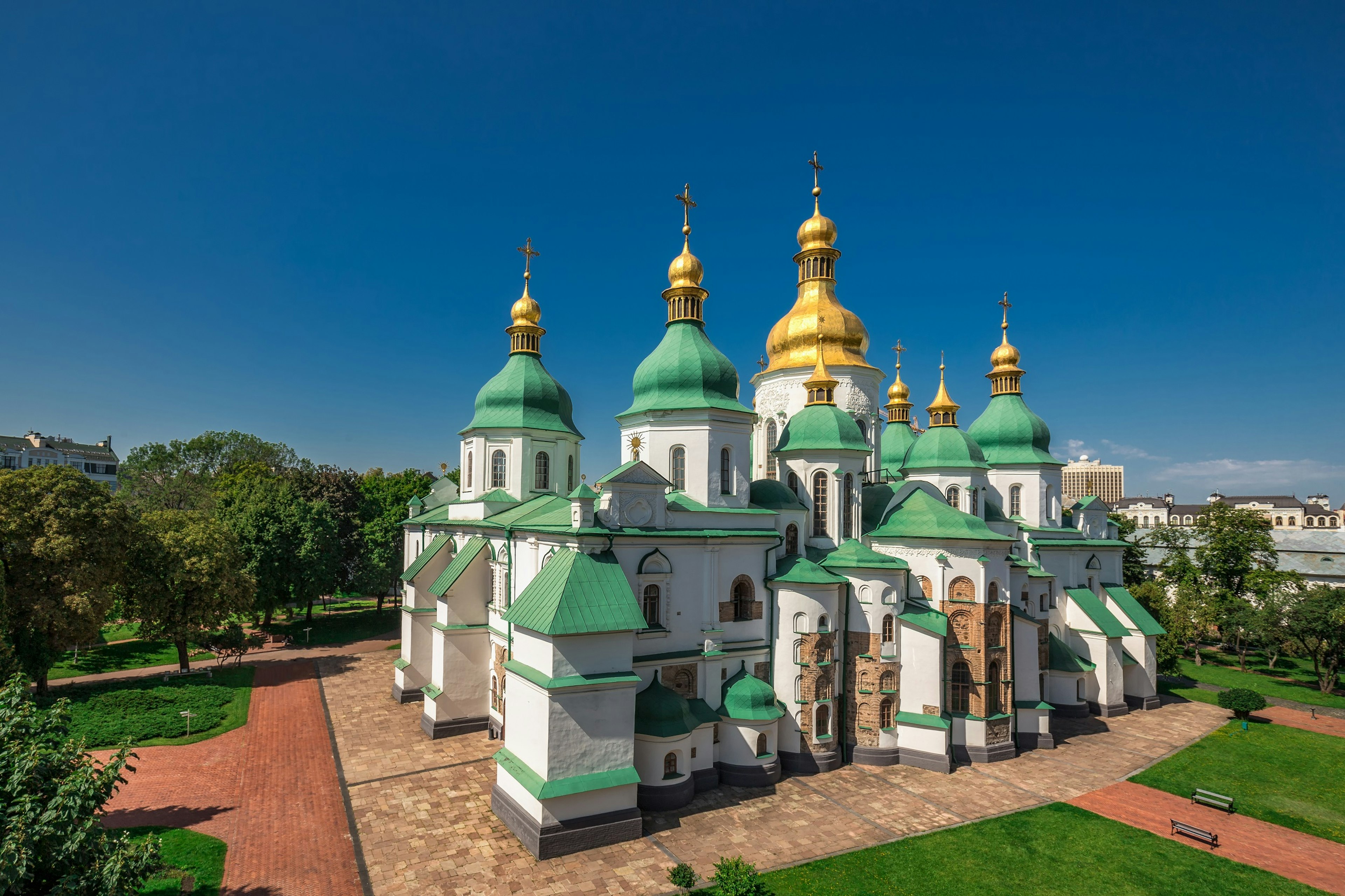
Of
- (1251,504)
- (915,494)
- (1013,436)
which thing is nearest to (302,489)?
(915,494)

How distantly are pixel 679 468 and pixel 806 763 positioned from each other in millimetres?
11456

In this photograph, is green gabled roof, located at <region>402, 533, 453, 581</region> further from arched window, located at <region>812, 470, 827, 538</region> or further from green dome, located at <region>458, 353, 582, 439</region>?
arched window, located at <region>812, 470, 827, 538</region>

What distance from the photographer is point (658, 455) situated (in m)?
24.0

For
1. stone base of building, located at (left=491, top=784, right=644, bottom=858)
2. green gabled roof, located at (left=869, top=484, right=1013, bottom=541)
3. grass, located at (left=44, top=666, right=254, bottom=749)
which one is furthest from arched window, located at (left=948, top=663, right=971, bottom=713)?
grass, located at (left=44, top=666, right=254, bottom=749)

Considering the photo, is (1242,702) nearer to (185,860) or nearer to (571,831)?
(571,831)

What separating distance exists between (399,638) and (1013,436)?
4133 cm

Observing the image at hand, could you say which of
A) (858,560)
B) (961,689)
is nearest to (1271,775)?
(961,689)

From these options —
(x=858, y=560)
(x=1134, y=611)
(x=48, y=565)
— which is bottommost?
(x=1134, y=611)

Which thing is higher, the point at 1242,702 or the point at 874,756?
the point at 874,756

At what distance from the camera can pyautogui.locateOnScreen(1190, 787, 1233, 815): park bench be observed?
2058 cm

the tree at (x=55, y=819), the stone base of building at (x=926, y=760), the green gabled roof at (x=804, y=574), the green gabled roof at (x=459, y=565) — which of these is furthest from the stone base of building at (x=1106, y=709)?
the tree at (x=55, y=819)

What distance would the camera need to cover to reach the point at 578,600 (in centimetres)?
1817

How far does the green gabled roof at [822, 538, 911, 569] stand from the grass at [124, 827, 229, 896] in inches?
794

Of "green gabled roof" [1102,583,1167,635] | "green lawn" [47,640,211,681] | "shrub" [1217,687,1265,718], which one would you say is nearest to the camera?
"shrub" [1217,687,1265,718]
